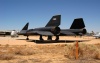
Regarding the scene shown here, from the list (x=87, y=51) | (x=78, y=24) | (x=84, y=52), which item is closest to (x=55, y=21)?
(x=78, y=24)

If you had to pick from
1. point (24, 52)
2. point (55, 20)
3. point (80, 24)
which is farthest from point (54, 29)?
point (24, 52)

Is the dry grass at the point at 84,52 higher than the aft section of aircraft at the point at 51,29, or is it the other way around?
the aft section of aircraft at the point at 51,29

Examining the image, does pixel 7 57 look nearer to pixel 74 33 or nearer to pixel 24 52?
pixel 24 52

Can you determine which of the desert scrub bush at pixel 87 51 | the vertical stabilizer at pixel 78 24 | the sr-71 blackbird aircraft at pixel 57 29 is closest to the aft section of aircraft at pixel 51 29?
the sr-71 blackbird aircraft at pixel 57 29

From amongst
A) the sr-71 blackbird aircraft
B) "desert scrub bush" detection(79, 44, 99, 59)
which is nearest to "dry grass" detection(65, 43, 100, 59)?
"desert scrub bush" detection(79, 44, 99, 59)

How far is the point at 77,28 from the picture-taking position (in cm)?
4012

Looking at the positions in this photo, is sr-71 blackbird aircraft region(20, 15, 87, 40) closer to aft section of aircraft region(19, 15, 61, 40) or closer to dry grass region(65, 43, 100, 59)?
aft section of aircraft region(19, 15, 61, 40)

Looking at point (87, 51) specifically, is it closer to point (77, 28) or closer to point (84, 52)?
point (84, 52)

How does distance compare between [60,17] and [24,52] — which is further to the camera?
[60,17]

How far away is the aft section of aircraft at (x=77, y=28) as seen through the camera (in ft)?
125

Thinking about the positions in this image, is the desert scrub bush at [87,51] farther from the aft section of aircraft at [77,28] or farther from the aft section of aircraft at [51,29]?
the aft section of aircraft at [77,28]

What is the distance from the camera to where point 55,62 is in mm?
12352

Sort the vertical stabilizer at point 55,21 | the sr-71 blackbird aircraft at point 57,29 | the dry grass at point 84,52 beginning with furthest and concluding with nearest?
the vertical stabilizer at point 55,21, the sr-71 blackbird aircraft at point 57,29, the dry grass at point 84,52

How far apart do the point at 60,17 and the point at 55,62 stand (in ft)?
85.5
